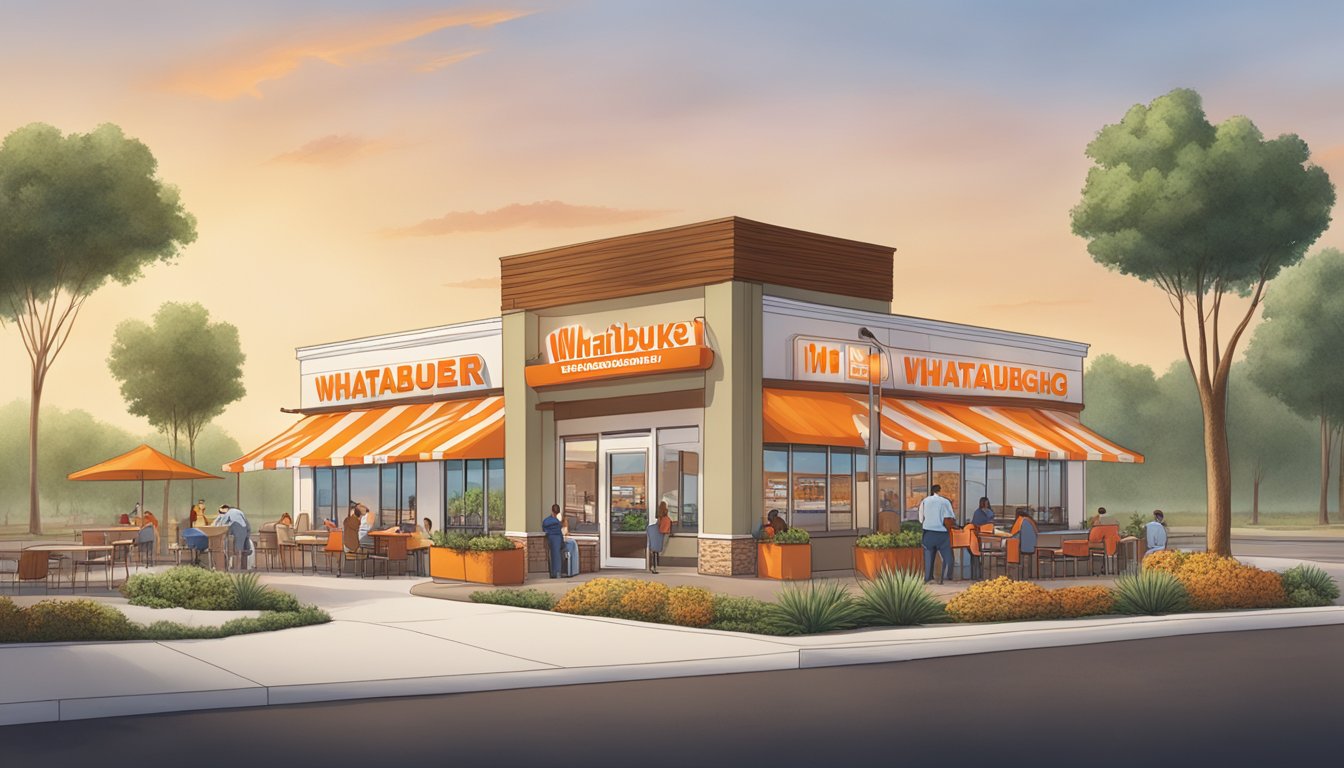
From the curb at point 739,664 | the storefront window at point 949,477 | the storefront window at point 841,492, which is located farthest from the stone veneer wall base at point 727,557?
the curb at point 739,664

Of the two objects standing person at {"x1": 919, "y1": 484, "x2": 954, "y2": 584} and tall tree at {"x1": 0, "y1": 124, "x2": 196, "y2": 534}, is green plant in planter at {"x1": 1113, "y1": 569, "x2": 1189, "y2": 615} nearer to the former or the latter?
standing person at {"x1": 919, "y1": 484, "x2": 954, "y2": 584}

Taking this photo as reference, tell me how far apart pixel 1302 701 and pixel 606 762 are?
7.04 meters

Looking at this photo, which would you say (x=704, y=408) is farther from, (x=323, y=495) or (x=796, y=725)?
(x=796, y=725)

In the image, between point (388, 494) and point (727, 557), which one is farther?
point (388, 494)

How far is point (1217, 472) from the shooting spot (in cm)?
3575

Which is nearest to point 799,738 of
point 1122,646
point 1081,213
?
point 1122,646

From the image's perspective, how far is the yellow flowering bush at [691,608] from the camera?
19.2 m

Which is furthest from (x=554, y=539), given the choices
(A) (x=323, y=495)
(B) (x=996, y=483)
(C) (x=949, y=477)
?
(A) (x=323, y=495)

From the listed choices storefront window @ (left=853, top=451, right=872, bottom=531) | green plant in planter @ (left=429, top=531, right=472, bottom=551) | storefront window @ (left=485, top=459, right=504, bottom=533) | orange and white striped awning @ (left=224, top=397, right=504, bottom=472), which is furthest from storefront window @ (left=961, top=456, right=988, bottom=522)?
green plant in planter @ (left=429, top=531, right=472, bottom=551)

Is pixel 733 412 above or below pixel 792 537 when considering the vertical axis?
above

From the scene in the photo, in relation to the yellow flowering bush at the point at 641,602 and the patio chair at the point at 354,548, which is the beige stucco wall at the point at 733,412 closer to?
the patio chair at the point at 354,548

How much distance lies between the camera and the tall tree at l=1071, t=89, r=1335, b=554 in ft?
118

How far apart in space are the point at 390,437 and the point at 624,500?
7063 mm

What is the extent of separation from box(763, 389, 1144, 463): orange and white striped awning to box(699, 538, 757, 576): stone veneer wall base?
7.30ft
